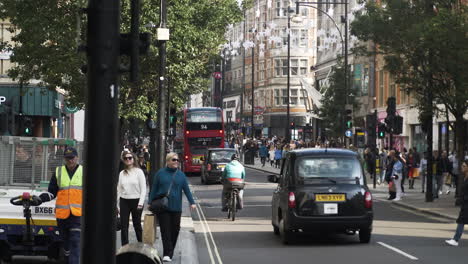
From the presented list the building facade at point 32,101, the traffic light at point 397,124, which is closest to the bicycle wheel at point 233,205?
the traffic light at point 397,124

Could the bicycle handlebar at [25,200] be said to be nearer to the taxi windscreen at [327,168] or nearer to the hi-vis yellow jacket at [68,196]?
the hi-vis yellow jacket at [68,196]

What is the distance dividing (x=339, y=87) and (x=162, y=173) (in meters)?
46.4

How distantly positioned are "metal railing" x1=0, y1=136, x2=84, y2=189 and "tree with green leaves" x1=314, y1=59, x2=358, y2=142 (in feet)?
148

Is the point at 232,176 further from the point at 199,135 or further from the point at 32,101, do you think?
the point at 199,135

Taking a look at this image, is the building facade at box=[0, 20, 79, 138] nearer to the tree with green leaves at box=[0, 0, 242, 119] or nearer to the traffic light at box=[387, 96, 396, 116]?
the tree with green leaves at box=[0, 0, 242, 119]

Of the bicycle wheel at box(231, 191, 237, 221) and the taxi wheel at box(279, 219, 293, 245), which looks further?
the bicycle wheel at box(231, 191, 237, 221)

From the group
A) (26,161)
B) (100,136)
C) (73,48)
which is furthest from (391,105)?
(100,136)

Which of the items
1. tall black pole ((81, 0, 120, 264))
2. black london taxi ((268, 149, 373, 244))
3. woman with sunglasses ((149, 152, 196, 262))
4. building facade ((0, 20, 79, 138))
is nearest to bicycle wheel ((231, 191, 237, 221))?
black london taxi ((268, 149, 373, 244))

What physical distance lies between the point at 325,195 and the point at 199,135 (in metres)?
36.4

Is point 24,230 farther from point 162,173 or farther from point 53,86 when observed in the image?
point 53,86

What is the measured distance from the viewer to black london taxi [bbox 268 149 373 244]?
1741cm

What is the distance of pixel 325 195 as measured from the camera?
57.3 ft

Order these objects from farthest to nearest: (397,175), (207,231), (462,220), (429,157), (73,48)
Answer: (397,175), (429,157), (73,48), (207,231), (462,220)

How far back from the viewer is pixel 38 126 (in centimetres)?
5025
